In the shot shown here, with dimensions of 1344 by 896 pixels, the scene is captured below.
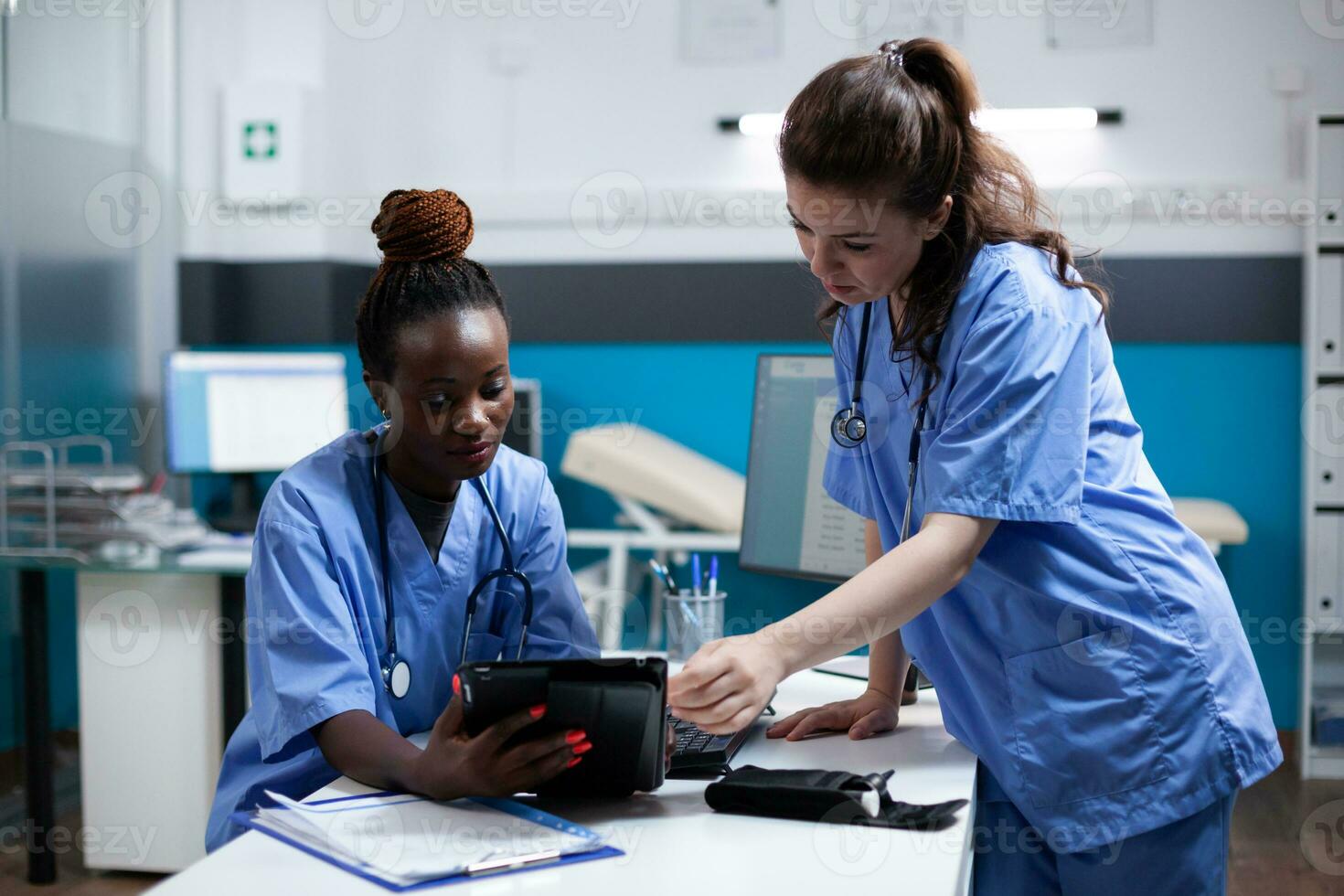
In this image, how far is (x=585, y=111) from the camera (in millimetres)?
3918

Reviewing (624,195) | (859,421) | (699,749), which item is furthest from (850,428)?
(624,195)

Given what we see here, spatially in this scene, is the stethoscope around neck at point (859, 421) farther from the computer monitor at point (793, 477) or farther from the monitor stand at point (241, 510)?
the monitor stand at point (241, 510)

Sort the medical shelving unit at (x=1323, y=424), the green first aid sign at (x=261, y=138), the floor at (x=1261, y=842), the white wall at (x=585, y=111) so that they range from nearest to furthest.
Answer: the floor at (x=1261, y=842)
the medical shelving unit at (x=1323, y=424)
the white wall at (x=585, y=111)
the green first aid sign at (x=261, y=138)

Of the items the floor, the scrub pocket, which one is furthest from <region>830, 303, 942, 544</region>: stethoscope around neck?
the floor

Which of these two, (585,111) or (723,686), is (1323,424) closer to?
(585,111)

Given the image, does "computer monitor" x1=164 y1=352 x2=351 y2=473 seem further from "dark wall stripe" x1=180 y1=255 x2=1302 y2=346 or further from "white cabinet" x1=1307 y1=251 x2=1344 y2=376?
"white cabinet" x1=1307 y1=251 x2=1344 y2=376

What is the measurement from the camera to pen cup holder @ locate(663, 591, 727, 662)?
5.41 feet

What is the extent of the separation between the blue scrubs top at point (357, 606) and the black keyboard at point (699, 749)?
0.17m

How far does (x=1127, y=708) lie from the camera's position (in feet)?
3.66

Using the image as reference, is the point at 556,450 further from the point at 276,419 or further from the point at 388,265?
the point at 388,265

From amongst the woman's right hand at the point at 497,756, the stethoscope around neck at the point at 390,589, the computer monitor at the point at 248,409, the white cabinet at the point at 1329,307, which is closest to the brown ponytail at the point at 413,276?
the stethoscope around neck at the point at 390,589

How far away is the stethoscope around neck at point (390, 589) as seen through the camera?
1274 millimetres

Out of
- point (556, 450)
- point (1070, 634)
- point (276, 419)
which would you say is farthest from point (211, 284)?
point (1070, 634)

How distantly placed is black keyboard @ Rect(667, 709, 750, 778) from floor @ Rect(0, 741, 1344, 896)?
1.74m
